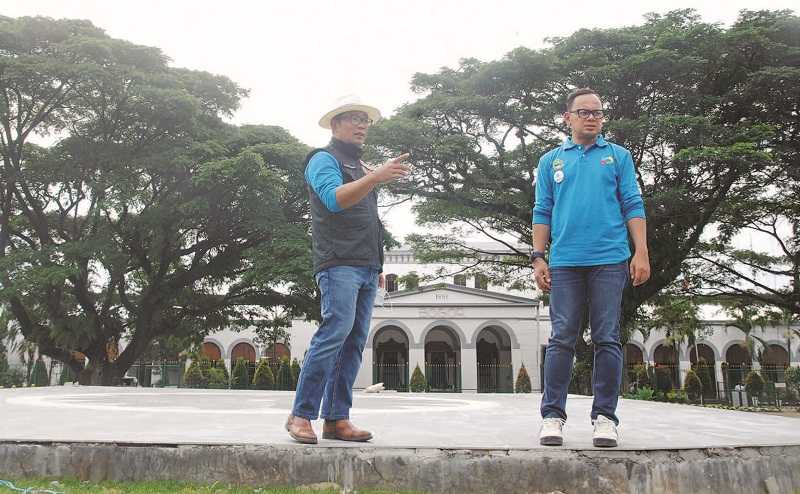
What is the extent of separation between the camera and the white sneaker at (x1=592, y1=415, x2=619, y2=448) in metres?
2.77

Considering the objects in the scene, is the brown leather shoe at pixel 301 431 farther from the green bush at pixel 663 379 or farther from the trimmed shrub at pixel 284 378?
the green bush at pixel 663 379

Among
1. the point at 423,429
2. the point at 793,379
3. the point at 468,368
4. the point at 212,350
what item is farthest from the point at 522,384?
the point at 423,429

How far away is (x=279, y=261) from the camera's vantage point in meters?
16.2

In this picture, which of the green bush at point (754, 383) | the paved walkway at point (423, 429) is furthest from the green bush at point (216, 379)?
the paved walkway at point (423, 429)

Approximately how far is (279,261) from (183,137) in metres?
4.78

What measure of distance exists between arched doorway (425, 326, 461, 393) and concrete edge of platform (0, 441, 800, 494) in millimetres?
28603

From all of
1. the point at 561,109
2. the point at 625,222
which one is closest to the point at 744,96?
the point at 561,109

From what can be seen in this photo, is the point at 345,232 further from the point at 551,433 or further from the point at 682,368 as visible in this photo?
the point at 682,368

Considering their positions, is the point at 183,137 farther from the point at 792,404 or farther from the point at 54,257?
the point at 792,404

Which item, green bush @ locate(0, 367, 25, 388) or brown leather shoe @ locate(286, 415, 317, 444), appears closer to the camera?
brown leather shoe @ locate(286, 415, 317, 444)

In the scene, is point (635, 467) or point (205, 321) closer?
point (635, 467)

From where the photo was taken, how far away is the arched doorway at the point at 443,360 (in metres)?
32.5

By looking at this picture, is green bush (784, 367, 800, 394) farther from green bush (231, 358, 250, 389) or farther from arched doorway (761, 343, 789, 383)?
green bush (231, 358, 250, 389)

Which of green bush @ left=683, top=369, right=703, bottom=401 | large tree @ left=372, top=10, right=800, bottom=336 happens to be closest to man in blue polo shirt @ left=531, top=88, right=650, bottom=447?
large tree @ left=372, top=10, right=800, bottom=336
